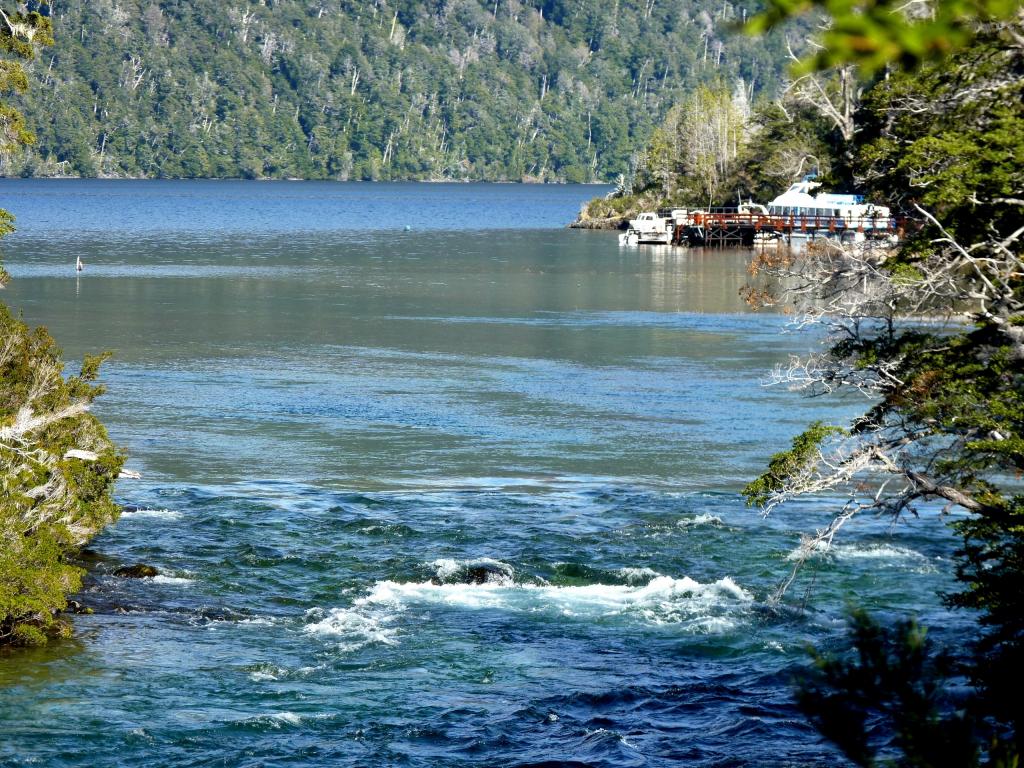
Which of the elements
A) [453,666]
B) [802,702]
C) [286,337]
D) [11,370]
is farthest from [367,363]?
[802,702]

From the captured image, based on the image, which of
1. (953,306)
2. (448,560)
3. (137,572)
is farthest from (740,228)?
(953,306)

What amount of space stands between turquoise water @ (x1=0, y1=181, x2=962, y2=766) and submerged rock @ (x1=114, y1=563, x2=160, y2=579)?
267mm

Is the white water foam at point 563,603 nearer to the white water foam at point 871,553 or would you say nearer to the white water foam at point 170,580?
the white water foam at point 170,580

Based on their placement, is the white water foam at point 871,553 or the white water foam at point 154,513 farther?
the white water foam at point 154,513

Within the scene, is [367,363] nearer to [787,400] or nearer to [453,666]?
[787,400]

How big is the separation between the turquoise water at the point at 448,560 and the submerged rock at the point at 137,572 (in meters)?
0.27

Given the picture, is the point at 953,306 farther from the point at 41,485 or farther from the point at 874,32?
the point at 874,32

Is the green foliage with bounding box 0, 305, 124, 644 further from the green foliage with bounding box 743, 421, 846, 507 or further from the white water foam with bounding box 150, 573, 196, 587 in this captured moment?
the green foliage with bounding box 743, 421, 846, 507

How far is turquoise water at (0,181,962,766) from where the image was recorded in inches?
727

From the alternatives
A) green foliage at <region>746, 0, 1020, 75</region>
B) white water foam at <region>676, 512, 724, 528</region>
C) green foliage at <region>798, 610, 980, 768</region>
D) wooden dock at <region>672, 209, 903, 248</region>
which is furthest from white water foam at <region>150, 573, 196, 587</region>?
wooden dock at <region>672, 209, 903, 248</region>

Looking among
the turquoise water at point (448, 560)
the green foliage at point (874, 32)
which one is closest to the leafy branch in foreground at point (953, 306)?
the turquoise water at point (448, 560)

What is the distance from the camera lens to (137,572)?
2522 centimetres

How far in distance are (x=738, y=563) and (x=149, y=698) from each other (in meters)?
11.3

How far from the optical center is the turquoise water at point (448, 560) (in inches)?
727
